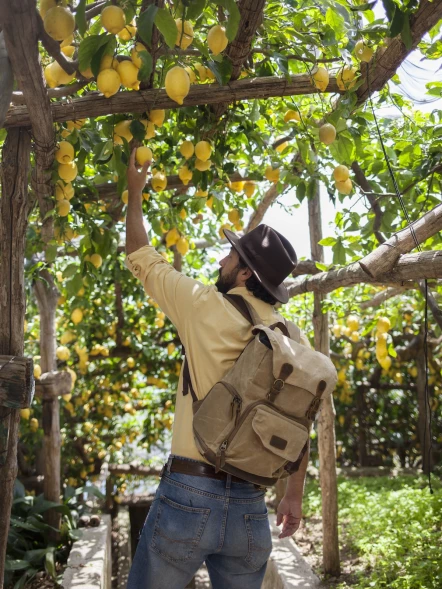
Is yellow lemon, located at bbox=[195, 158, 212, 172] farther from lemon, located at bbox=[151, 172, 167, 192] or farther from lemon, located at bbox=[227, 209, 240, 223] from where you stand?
lemon, located at bbox=[227, 209, 240, 223]

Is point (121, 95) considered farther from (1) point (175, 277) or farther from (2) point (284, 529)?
(2) point (284, 529)

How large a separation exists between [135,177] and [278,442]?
3.23 feet

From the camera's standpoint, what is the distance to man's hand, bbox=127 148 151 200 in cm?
208

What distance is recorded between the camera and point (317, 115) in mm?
2881

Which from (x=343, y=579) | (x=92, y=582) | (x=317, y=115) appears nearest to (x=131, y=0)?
(x=317, y=115)

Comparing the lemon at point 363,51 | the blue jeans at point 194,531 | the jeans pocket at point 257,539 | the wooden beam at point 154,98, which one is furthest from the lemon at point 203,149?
the jeans pocket at point 257,539

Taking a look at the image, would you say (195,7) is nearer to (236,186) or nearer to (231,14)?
(231,14)

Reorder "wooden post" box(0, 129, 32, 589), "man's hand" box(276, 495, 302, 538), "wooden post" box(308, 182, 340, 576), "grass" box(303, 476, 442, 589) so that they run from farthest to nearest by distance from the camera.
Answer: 1. "wooden post" box(308, 182, 340, 576)
2. "grass" box(303, 476, 442, 589)
3. "wooden post" box(0, 129, 32, 589)
4. "man's hand" box(276, 495, 302, 538)

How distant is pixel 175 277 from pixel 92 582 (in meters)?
2.00

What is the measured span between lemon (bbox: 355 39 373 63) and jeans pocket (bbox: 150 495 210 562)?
1549 mm

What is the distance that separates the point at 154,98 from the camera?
2.02 metres

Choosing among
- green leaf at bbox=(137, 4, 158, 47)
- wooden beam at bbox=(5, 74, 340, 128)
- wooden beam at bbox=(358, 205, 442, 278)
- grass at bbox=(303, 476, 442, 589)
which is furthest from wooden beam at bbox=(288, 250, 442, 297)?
grass at bbox=(303, 476, 442, 589)

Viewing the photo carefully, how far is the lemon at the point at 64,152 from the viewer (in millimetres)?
2166

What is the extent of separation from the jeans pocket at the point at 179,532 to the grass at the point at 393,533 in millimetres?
1418
